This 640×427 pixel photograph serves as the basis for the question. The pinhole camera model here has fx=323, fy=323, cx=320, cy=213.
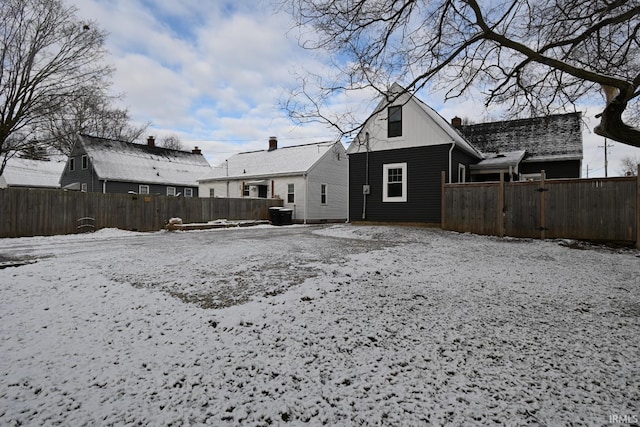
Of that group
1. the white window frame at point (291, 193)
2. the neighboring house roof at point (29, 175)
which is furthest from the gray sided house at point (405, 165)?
the neighboring house roof at point (29, 175)

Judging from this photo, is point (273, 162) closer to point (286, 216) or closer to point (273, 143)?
point (273, 143)

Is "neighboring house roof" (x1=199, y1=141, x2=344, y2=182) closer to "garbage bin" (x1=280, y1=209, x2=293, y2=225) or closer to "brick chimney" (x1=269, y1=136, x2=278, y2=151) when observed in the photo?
"brick chimney" (x1=269, y1=136, x2=278, y2=151)

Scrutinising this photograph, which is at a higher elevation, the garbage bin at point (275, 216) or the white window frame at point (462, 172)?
the white window frame at point (462, 172)

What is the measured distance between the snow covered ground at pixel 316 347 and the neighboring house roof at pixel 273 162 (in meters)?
16.6

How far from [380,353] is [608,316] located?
2.70 metres

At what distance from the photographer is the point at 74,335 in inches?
113

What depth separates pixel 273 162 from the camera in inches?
917

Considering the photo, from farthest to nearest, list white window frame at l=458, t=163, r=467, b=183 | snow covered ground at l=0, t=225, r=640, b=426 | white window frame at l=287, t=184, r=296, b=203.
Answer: white window frame at l=287, t=184, r=296, b=203, white window frame at l=458, t=163, r=467, b=183, snow covered ground at l=0, t=225, r=640, b=426

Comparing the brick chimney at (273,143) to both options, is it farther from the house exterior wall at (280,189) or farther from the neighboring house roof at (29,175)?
the neighboring house roof at (29,175)

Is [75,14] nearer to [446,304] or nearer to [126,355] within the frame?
[126,355]

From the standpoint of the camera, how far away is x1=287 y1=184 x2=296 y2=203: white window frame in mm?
21105

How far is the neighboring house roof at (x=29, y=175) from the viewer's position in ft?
106

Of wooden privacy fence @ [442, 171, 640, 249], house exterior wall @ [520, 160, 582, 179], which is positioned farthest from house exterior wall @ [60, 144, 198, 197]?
house exterior wall @ [520, 160, 582, 179]

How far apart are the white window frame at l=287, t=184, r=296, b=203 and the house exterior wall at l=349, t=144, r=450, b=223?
624 centimetres
